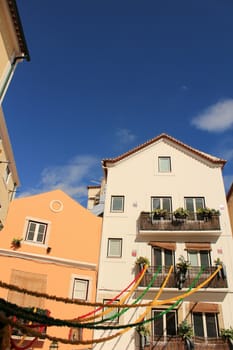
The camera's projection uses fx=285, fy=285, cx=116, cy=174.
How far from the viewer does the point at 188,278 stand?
17656mm

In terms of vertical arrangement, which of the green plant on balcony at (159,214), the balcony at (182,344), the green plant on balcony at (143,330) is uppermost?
the green plant on balcony at (159,214)

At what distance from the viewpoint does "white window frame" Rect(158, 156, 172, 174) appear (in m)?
22.7

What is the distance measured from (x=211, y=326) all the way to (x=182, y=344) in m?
2.14

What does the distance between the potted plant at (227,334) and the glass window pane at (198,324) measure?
1.11 meters

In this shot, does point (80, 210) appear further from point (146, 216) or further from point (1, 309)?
point (1, 309)

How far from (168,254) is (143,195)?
4.69 metres

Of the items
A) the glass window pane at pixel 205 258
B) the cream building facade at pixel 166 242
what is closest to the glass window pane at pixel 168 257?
the cream building facade at pixel 166 242

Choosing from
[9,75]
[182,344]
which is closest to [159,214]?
[182,344]

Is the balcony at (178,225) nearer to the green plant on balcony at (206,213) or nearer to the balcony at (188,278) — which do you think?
the green plant on balcony at (206,213)

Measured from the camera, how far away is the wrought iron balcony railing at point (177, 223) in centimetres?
1911

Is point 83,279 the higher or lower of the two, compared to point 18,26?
lower

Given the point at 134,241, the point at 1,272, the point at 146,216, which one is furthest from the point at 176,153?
the point at 1,272

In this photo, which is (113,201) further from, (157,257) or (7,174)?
(7,174)

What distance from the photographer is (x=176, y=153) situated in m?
23.5
